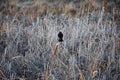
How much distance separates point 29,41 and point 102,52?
1065mm

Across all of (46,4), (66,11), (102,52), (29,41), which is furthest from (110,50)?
(46,4)

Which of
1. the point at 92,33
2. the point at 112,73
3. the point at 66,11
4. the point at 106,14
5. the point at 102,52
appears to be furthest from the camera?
the point at 66,11

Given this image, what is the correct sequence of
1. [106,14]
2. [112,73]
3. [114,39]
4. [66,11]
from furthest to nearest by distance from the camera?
[66,11] → [106,14] → [114,39] → [112,73]

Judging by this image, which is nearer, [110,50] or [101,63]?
[101,63]

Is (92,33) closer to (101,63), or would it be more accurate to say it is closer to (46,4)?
Result: (101,63)

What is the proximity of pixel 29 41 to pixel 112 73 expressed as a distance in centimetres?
131

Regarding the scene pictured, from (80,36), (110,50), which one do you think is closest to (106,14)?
A: (80,36)

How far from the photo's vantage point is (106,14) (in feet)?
14.6

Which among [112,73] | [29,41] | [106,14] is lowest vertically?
[112,73]

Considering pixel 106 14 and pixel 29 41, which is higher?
pixel 106 14

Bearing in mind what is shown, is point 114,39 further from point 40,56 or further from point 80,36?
point 40,56

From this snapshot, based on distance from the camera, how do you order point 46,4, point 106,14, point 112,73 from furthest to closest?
point 46,4 → point 106,14 → point 112,73

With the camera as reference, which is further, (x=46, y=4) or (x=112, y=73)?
(x=46, y=4)

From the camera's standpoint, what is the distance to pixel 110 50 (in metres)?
2.93
